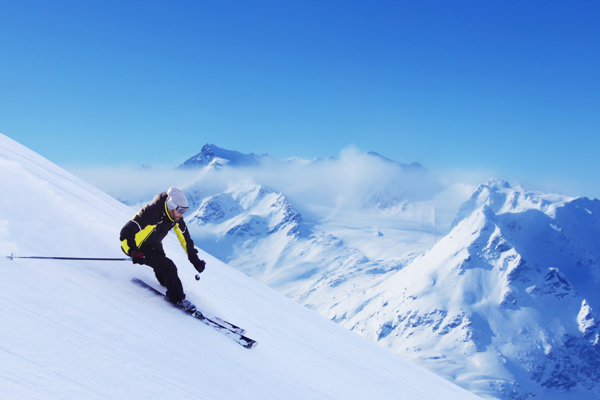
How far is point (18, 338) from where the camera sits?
12.1 feet

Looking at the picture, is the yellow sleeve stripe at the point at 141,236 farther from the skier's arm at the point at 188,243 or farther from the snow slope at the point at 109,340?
the skier's arm at the point at 188,243

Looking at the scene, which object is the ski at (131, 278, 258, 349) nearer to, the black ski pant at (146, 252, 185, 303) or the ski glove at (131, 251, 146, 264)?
the black ski pant at (146, 252, 185, 303)

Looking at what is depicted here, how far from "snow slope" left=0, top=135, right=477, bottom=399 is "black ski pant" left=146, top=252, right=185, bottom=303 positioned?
0.24m

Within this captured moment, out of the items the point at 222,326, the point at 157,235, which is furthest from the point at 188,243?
the point at 222,326

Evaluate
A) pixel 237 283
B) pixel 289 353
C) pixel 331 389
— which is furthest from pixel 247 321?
pixel 237 283

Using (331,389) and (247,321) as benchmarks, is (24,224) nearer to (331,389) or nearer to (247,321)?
(247,321)

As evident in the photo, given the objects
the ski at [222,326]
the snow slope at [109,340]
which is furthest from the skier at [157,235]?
the snow slope at [109,340]

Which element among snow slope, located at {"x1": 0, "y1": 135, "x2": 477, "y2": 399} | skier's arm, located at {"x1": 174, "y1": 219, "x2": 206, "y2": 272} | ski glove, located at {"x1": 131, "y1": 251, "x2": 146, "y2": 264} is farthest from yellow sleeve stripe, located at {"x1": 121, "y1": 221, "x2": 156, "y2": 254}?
skier's arm, located at {"x1": 174, "y1": 219, "x2": 206, "y2": 272}

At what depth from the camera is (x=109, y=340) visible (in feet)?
14.6

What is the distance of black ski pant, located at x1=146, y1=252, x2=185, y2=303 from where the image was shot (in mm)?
6555

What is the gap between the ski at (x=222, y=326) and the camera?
662 centimetres

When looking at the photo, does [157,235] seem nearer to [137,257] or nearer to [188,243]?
[137,257]

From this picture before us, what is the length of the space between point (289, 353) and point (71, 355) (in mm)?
4492

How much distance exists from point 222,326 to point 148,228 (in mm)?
→ 2004
